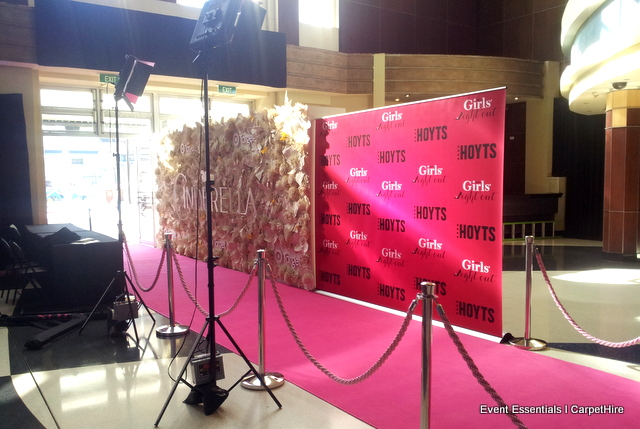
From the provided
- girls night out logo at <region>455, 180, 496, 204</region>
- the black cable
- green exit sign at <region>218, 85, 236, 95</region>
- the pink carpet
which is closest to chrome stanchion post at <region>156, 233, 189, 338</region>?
the pink carpet

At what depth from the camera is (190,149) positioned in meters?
8.88

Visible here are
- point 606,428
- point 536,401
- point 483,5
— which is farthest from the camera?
point 483,5

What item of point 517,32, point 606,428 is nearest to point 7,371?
point 606,428

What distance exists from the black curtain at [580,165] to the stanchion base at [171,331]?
1177 centimetres

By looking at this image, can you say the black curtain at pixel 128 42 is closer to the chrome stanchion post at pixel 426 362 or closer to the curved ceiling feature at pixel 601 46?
the curved ceiling feature at pixel 601 46

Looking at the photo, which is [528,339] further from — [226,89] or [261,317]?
[226,89]

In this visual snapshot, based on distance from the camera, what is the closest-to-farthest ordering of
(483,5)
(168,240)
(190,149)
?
(168,240) < (190,149) < (483,5)

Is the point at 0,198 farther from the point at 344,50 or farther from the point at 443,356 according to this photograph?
the point at 344,50

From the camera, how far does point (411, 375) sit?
373 cm

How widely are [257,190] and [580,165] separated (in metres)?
10.2

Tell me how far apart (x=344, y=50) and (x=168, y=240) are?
34.7 ft

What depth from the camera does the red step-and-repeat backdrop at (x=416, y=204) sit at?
454 cm

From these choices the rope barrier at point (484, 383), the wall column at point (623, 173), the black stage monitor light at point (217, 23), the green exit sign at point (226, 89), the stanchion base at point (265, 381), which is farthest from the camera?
the green exit sign at point (226, 89)

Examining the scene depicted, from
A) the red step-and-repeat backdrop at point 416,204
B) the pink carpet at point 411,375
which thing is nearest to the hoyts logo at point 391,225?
the red step-and-repeat backdrop at point 416,204
